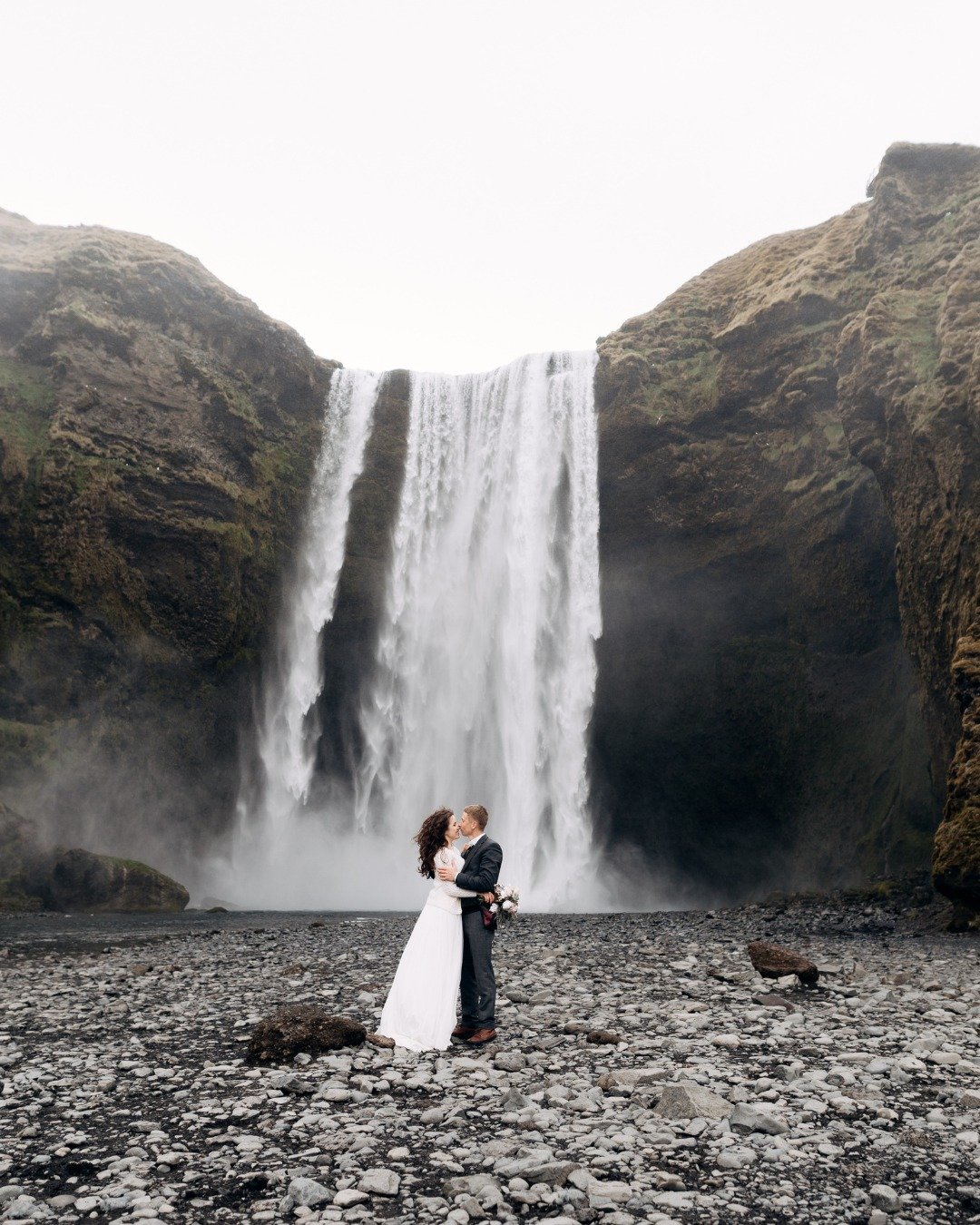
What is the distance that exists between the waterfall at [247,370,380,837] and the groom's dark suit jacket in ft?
93.7

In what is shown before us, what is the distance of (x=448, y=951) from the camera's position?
8.02m

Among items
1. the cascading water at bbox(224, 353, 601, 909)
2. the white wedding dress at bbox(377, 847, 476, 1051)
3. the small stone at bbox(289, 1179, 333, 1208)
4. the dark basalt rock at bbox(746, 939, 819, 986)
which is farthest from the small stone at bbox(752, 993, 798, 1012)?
the cascading water at bbox(224, 353, 601, 909)

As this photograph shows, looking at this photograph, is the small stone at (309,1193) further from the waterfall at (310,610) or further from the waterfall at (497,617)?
the waterfall at (310,610)

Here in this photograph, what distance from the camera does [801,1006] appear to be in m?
9.50

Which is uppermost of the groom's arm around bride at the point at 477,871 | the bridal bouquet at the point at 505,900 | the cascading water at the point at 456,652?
the cascading water at the point at 456,652

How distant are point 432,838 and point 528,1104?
2.53 meters

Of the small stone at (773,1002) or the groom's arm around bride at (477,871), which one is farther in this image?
the small stone at (773,1002)

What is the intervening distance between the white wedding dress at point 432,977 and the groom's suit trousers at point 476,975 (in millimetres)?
108

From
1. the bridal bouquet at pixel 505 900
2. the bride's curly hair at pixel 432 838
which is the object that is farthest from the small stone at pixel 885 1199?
the bride's curly hair at pixel 432 838

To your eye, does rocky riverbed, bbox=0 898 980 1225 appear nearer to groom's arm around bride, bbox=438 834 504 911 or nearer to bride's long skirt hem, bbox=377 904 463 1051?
bride's long skirt hem, bbox=377 904 463 1051

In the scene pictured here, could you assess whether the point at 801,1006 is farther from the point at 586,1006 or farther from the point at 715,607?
the point at 715,607

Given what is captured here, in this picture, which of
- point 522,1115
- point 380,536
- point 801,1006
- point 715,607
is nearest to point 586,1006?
point 801,1006

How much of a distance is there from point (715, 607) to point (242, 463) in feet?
64.9

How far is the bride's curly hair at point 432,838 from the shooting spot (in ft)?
26.9
